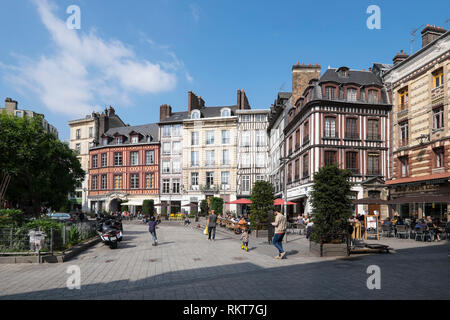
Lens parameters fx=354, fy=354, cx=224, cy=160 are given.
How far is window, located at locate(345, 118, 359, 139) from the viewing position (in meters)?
26.8

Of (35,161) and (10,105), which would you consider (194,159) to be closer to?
(35,161)

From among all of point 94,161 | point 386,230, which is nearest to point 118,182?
point 94,161

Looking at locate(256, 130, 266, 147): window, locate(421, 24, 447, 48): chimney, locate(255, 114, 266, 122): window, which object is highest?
locate(421, 24, 447, 48): chimney

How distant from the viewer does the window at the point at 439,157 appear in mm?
20281

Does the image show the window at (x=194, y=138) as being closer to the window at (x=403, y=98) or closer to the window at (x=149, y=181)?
the window at (x=149, y=181)

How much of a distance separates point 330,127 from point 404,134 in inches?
198

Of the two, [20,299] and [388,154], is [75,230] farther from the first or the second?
[388,154]

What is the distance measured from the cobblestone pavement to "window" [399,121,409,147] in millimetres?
12905

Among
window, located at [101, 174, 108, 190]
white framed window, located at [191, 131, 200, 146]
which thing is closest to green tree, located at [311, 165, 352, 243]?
white framed window, located at [191, 131, 200, 146]

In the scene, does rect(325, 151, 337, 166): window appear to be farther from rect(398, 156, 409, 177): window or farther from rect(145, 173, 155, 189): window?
rect(145, 173, 155, 189): window

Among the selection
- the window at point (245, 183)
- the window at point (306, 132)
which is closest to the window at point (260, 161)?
the window at point (245, 183)

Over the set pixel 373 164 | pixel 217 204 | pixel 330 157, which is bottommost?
pixel 217 204

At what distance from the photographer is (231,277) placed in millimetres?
8305
